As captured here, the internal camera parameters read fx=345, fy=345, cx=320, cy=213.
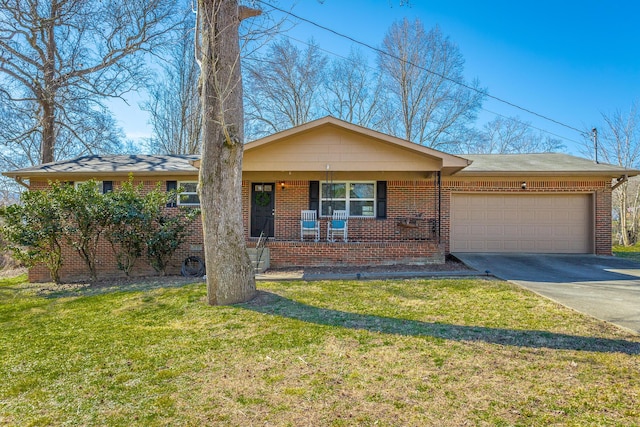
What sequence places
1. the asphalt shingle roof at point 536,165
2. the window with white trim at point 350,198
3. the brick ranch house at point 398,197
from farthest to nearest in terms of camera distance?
the window with white trim at point 350,198
the asphalt shingle roof at point 536,165
the brick ranch house at point 398,197

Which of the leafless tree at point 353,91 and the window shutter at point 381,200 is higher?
the leafless tree at point 353,91

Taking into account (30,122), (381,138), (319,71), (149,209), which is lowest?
(149,209)

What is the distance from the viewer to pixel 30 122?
59.6ft

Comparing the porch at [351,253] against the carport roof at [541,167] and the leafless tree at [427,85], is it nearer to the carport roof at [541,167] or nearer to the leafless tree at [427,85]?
the carport roof at [541,167]

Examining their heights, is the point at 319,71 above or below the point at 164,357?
above

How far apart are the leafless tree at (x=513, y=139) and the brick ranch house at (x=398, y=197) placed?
13.9 meters

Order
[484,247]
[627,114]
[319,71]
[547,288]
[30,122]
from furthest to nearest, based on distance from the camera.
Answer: [319,71], [627,114], [30,122], [484,247], [547,288]

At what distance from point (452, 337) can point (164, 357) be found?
10.3 ft

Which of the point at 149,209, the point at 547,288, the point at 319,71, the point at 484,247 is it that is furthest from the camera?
the point at 319,71

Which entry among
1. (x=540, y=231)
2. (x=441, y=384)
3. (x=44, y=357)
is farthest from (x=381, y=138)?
(x=44, y=357)

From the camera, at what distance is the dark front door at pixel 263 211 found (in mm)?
11469

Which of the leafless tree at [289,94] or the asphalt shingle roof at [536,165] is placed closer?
the asphalt shingle roof at [536,165]

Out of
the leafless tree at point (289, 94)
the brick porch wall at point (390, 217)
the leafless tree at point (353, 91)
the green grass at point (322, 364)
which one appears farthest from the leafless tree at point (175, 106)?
the green grass at point (322, 364)

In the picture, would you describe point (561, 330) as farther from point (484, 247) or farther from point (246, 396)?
point (484, 247)
